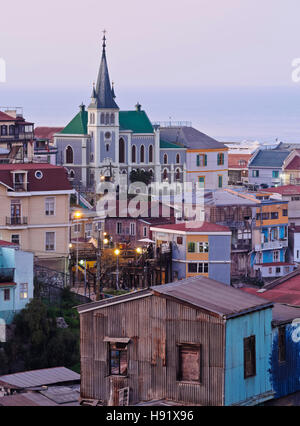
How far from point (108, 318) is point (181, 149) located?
157 ft

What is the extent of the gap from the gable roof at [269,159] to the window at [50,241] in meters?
33.3

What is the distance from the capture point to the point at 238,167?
70250mm

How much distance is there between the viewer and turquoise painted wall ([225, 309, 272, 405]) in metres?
14.6

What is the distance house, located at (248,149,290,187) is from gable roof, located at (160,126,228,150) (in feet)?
6.59

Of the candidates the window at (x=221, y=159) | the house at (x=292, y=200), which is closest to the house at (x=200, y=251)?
the house at (x=292, y=200)

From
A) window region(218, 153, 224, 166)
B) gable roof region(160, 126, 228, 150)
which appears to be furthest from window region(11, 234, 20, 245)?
window region(218, 153, 224, 166)

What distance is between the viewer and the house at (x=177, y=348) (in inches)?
573

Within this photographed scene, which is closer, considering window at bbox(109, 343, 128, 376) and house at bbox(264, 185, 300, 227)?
window at bbox(109, 343, 128, 376)

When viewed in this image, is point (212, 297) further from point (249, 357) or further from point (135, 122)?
point (135, 122)

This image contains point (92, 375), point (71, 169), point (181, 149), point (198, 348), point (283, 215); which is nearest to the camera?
point (198, 348)

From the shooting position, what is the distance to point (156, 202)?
138 ft

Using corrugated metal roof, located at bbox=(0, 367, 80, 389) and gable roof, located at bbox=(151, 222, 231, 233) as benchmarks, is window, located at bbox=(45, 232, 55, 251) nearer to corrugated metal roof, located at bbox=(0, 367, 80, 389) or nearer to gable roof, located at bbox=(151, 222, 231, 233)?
gable roof, located at bbox=(151, 222, 231, 233)
